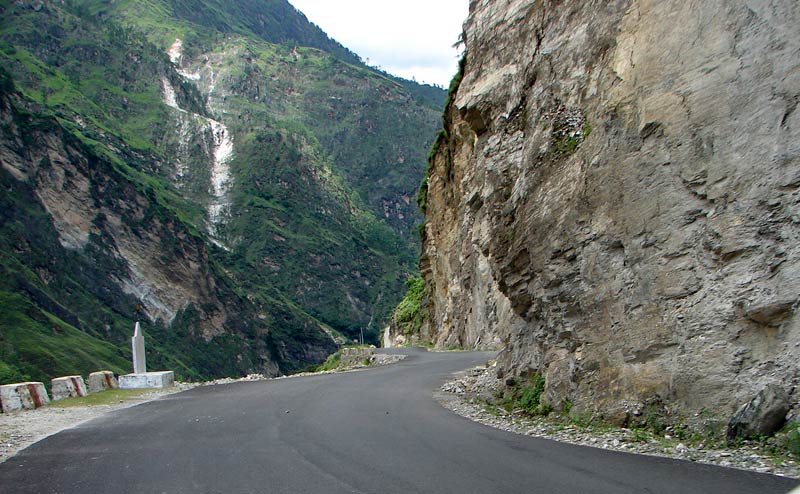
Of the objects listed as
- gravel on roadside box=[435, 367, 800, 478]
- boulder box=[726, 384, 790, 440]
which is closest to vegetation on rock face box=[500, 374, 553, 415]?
gravel on roadside box=[435, 367, 800, 478]

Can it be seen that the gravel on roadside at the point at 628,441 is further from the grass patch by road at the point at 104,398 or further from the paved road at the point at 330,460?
the grass patch by road at the point at 104,398

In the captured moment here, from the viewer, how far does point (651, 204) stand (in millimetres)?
9125

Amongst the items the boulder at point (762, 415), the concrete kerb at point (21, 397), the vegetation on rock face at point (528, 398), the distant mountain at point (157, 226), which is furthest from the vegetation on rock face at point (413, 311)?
the boulder at point (762, 415)

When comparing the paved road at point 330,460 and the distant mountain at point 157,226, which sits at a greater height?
the distant mountain at point 157,226

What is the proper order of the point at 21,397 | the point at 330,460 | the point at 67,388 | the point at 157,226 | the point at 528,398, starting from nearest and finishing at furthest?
the point at 330,460, the point at 528,398, the point at 21,397, the point at 67,388, the point at 157,226

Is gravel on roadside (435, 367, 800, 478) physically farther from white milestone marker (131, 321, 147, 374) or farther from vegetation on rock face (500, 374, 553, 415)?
white milestone marker (131, 321, 147, 374)

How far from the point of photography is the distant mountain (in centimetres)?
6981

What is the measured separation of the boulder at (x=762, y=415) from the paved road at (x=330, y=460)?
80cm

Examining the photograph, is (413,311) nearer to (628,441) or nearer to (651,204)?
(651,204)

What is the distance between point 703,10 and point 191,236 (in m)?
95.5

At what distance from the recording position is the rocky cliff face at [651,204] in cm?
772

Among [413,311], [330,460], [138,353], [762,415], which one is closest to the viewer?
[762,415]

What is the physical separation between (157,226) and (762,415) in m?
94.8

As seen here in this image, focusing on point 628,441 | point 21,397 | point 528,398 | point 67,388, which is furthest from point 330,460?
point 67,388
